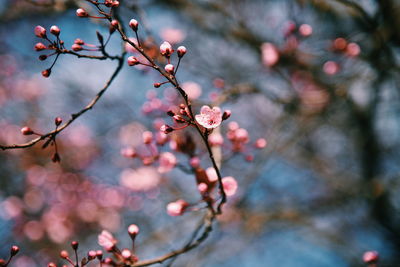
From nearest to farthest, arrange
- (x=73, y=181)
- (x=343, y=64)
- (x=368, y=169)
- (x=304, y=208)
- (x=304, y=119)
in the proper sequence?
1. (x=304, y=119)
2. (x=343, y=64)
3. (x=368, y=169)
4. (x=304, y=208)
5. (x=73, y=181)

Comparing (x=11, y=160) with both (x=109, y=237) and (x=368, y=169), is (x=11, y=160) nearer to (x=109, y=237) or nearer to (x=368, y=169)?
(x=109, y=237)

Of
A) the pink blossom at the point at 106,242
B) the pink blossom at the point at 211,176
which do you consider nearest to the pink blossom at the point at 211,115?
the pink blossom at the point at 211,176

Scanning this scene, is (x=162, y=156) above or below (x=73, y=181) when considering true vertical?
above

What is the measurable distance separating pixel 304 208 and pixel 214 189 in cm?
387

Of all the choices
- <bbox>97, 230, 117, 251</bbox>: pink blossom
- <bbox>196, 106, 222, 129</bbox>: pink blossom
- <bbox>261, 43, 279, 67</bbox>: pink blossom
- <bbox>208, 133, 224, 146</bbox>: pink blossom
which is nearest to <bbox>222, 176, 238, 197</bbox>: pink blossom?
<bbox>208, 133, 224, 146</bbox>: pink blossom

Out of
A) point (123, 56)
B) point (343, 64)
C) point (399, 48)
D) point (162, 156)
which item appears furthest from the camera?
point (343, 64)

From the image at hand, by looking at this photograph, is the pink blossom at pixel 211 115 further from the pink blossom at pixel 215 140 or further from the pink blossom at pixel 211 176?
the pink blossom at pixel 215 140

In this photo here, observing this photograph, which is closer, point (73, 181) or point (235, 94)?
point (235, 94)

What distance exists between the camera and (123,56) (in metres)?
1.65

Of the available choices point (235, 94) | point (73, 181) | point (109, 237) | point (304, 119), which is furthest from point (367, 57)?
point (73, 181)

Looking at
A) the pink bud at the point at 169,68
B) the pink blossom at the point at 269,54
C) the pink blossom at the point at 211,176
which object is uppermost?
the pink bud at the point at 169,68

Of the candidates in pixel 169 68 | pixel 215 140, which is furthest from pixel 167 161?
pixel 169 68

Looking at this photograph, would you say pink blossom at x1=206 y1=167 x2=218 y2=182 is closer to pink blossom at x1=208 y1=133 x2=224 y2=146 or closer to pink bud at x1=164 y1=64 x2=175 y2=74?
pink blossom at x1=208 y1=133 x2=224 y2=146

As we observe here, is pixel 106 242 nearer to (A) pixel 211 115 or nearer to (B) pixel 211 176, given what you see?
(B) pixel 211 176
